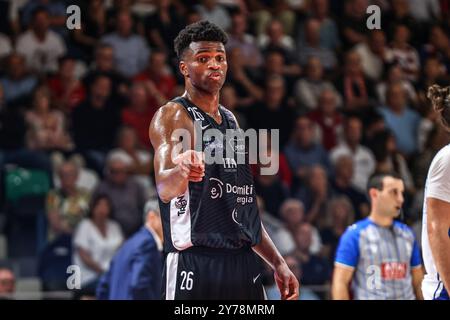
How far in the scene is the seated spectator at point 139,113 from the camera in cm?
959

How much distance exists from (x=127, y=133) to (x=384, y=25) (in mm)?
4025

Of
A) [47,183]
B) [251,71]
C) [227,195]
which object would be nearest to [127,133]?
[47,183]

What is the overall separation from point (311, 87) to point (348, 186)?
139 centimetres

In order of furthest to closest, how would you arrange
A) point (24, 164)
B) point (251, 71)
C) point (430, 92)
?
point (251, 71), point (24, 164), point (430, 92)

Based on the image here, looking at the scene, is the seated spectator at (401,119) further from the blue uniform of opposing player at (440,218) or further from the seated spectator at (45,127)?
the blue uniform of opposing player at (440,218)

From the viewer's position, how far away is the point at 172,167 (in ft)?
14.3

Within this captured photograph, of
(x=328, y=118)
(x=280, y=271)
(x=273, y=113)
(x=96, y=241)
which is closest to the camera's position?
(x=280, y=271)

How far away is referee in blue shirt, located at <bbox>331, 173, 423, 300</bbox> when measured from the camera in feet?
22.2

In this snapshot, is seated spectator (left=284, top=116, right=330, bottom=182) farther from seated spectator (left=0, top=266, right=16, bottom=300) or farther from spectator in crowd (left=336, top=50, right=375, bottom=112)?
seated spectator (left=0, top=266, right=16, bottom=300)

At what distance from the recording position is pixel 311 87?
10.6 m

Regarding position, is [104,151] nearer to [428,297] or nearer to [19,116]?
[19,116]

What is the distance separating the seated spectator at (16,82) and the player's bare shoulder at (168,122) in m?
5.25

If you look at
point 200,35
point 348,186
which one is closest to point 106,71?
point 348,186

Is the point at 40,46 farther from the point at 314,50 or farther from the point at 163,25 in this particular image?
the point at 314,50
